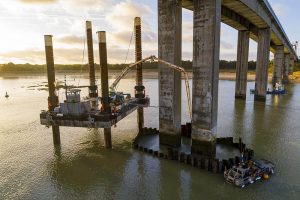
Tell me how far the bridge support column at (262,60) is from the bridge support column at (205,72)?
4286cm

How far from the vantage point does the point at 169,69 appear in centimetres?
2652

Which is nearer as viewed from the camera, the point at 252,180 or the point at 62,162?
the point at 252,180

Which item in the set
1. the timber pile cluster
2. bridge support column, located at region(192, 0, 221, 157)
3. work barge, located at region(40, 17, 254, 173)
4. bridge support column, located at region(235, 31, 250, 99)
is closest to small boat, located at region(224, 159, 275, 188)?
the timber pile cluster

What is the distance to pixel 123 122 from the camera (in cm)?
4188

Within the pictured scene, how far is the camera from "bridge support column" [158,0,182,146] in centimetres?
2577

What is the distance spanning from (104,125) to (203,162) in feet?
35.4

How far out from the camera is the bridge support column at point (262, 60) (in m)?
60.2

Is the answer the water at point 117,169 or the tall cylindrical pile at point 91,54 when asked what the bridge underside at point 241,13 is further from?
the water at point 117,169

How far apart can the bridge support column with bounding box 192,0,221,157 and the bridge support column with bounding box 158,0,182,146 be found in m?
2.35

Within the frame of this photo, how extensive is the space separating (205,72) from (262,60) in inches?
1794

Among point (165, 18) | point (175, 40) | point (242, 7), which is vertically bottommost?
point (175, 40)

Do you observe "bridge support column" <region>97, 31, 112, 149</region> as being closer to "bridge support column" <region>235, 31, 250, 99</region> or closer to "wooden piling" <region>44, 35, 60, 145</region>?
"wooden piling" <region>44, 35, 60, 145</region>

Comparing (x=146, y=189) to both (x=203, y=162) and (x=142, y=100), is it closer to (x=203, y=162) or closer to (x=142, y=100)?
(x=203, y=162)

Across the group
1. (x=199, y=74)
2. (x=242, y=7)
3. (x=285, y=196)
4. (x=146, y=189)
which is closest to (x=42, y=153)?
(x=146, y=189)
